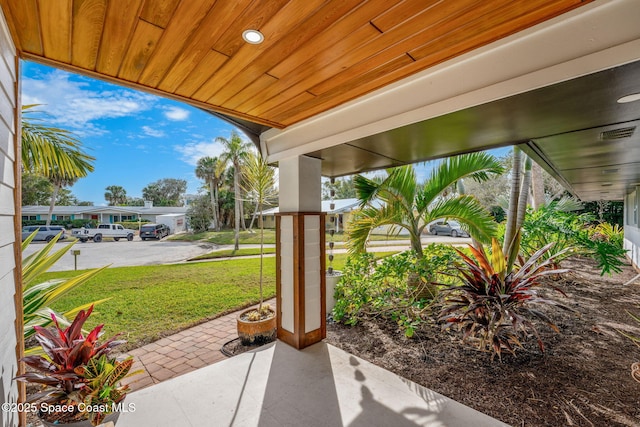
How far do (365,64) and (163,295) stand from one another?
5.52 m

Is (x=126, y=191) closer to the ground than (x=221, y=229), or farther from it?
farther from it

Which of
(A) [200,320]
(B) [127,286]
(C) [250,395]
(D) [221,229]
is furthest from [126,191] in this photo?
(C) [250,395]

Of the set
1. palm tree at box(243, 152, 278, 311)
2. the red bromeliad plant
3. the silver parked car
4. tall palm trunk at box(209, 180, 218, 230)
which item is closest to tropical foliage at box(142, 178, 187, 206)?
tall palm trunk at box(209, 180, 218, 230)

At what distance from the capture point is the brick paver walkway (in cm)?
270

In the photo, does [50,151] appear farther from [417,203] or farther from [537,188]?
[537,188]

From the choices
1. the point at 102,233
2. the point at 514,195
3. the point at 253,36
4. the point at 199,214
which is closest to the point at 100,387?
the point at 253,36

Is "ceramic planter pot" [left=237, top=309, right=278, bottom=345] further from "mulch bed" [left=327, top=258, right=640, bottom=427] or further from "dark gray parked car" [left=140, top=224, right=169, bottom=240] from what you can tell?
"dark gray parked car" [left=140, top=224, right=169, bottom=240]

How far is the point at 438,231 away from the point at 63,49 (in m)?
19.1

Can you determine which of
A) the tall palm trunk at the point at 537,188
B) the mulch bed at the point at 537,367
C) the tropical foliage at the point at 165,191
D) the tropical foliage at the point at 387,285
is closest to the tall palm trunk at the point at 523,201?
the mulch bed at the point at 537,367

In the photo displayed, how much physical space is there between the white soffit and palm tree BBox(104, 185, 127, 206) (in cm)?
3887

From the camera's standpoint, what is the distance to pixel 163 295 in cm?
542

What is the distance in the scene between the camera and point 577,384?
7.64 feet

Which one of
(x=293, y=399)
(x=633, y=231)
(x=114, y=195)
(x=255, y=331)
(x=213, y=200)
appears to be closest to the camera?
(x=293, y=399)

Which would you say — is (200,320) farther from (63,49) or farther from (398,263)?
(63,49)
